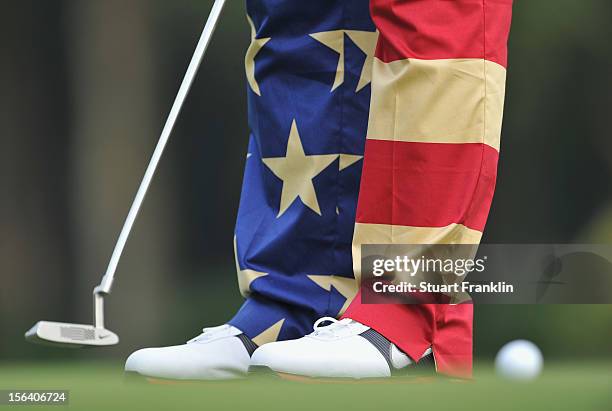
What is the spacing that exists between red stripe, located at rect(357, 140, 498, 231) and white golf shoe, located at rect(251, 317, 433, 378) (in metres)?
0.15

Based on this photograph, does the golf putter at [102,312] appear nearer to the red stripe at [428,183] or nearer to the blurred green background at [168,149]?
the red stripe at [428,183]

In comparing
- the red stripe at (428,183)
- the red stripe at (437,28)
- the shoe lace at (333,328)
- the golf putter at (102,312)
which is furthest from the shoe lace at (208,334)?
the red stripe at (437,28)

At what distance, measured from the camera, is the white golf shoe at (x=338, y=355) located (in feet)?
5.99

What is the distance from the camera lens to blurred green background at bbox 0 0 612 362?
632 cm

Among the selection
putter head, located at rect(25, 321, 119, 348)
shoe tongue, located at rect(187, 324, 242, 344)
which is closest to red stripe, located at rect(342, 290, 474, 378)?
shoe tongue, located at rect(187, 324, 242, 344)

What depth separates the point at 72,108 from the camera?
22.3 feet

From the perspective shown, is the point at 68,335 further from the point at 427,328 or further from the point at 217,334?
the point at 427,328

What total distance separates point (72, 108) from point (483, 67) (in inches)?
199

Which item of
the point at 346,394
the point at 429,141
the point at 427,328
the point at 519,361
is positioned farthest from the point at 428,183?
the point at 346,394

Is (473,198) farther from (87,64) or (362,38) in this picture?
(87,64)

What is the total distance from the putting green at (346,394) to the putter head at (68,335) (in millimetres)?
190

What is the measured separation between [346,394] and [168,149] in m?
4.97

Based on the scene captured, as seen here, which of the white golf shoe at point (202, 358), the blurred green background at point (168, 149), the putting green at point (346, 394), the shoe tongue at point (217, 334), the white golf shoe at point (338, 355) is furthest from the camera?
the blurred green background at point (168, 149)

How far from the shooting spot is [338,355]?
1834 millimetres
